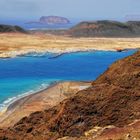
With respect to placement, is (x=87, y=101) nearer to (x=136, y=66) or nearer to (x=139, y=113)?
(x=139, y=113)

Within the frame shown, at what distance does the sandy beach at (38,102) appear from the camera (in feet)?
127

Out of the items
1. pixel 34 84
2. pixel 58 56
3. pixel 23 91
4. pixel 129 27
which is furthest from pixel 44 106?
pixel 129 27

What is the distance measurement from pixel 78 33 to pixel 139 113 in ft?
419

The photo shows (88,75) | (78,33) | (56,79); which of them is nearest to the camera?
(56,79)

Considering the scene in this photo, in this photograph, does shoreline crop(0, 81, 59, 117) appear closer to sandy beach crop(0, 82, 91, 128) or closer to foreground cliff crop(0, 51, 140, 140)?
sandy beach crop(0, 82, 91, 128)

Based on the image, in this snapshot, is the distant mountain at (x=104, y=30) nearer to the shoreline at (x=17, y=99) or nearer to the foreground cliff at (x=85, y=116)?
the shoreline at (x=17, y=99)

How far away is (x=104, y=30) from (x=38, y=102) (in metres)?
111

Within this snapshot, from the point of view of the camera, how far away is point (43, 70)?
7131 centimetres

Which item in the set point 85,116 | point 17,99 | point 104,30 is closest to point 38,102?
point 17,99

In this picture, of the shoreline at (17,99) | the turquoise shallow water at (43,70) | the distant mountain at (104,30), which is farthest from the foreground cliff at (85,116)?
the distant mountain at (104,30)

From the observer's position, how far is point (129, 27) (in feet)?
536

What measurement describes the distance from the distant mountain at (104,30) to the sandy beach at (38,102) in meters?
95.8

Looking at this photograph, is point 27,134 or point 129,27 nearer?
point 27,134

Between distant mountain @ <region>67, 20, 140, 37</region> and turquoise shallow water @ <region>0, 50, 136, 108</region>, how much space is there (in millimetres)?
50558
